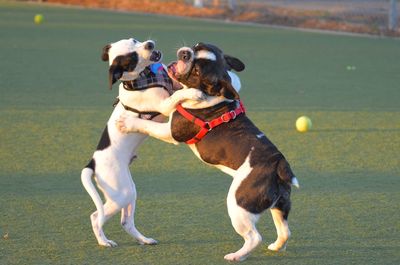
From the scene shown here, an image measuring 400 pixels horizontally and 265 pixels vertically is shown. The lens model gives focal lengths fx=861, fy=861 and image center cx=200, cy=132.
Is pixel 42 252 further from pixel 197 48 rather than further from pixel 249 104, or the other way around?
pixel 249 104

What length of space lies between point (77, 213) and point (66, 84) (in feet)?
17.6

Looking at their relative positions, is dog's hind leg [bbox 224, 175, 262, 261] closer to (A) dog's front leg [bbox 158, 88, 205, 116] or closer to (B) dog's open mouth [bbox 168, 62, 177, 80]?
(A) dog's front leg [bbox 158, 88, 205, 116]

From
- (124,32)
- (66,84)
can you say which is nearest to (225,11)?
(124,32)

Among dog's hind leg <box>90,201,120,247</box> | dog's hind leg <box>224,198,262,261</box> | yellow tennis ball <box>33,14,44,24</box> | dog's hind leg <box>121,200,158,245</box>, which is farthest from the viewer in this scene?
yellow tennis ball <box>33,14,44,24</box>

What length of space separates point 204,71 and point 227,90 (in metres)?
0.18

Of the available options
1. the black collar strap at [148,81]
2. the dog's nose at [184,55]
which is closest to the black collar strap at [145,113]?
the black collar strap at [148,81]

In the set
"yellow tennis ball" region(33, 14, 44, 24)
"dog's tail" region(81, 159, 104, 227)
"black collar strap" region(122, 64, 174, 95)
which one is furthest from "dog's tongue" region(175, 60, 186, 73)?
"yellow tennis ball" region(33, 14, 44, 24)

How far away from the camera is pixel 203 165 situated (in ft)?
24.2

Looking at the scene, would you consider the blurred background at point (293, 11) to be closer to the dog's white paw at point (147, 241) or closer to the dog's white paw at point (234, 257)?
the dog's white paw at point (147, 241)

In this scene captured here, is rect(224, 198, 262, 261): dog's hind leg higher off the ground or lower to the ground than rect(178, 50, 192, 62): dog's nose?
lower

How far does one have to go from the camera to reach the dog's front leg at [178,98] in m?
5.14

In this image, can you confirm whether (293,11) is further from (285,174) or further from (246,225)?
(246,225)

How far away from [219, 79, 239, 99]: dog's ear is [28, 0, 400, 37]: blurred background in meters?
12.1

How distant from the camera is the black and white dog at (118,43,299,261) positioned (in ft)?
16.2
